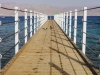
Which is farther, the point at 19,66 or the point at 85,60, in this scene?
the point at 85,60

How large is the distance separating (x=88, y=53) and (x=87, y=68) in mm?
12461

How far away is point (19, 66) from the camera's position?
514 cm

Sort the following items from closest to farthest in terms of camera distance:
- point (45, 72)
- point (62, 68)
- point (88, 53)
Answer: point (45, 72) → point (62, 68) → point (88, 53)

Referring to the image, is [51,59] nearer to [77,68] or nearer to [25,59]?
[25,59]

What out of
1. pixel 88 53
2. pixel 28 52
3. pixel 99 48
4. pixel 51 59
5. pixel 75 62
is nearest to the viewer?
pixel 75 62

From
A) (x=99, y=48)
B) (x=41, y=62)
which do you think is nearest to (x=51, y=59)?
(x=41, y=62)

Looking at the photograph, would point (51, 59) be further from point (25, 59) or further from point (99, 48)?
point (99, 48)

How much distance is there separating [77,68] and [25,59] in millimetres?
1527

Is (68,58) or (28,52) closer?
(68,58)

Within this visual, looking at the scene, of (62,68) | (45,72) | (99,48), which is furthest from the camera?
(99,48)

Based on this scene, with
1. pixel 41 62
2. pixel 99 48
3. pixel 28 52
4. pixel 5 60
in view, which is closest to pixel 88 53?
pixel 99 48

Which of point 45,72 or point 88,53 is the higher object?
point 45,72

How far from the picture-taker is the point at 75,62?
219 inches

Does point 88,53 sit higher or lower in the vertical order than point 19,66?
lower
